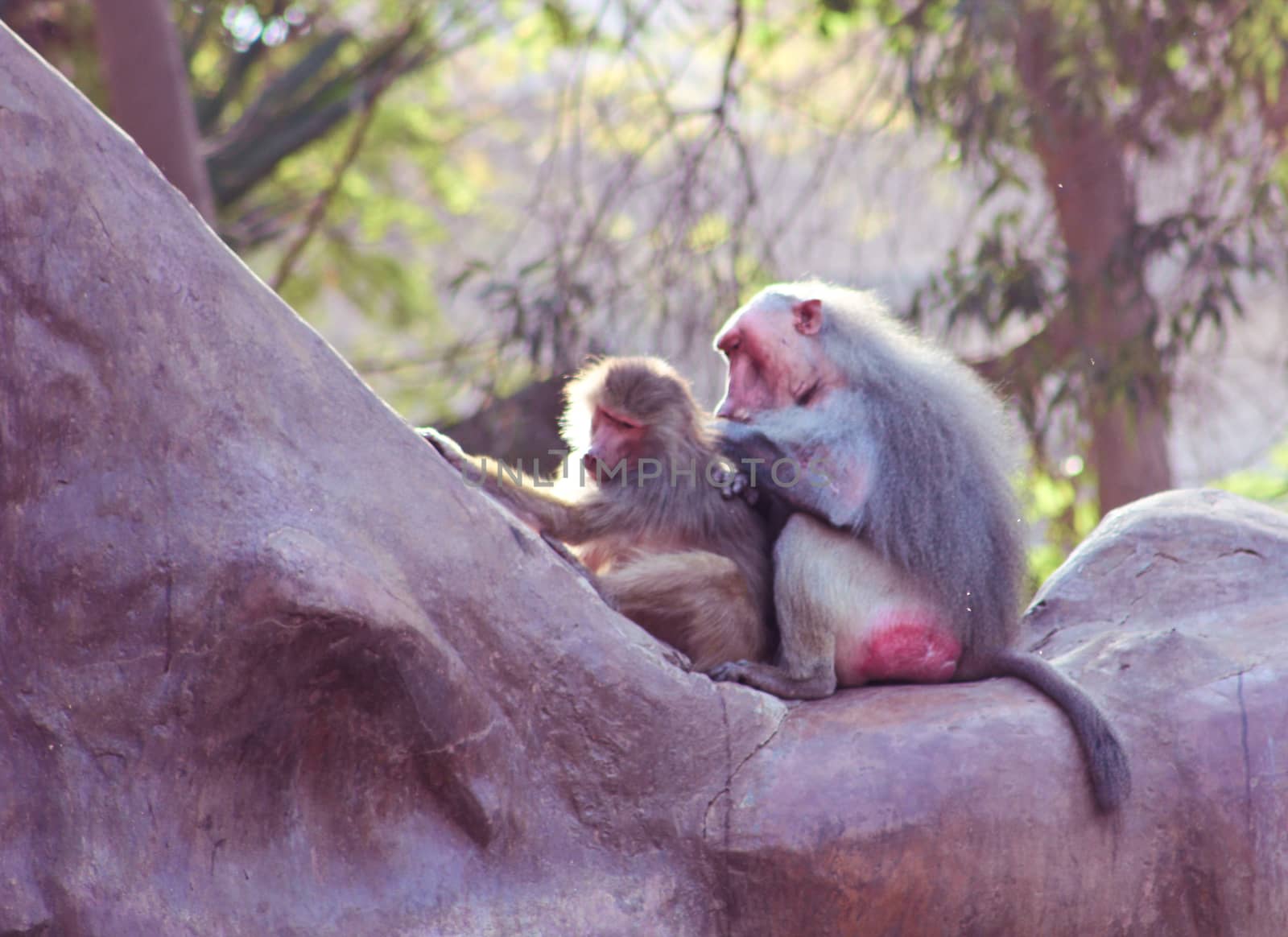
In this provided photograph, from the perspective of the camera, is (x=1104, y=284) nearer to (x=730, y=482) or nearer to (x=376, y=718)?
(x=730, y=482)

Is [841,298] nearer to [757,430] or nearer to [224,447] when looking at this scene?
[757,430]

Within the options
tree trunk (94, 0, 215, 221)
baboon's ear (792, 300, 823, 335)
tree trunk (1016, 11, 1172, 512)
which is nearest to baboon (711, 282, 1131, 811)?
baboon's ear (792, 300, 823, 335)

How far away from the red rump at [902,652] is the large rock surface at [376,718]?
14cm

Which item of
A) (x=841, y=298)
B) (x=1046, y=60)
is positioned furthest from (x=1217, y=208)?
(x=841, y=298)

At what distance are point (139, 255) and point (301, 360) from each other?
0.40 m

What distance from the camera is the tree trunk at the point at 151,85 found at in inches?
287

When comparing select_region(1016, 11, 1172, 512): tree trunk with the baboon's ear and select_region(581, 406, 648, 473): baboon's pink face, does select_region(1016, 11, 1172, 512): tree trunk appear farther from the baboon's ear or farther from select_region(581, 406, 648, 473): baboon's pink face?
select_region(581, 406, 648, 473): baboon's pink face

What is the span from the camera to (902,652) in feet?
12.7

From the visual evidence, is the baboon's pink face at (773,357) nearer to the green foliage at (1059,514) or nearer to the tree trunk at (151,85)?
the green foliage at (1059,514)

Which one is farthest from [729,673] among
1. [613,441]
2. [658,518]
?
[613,441]

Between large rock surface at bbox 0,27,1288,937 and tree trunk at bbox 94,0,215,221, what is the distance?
4527mm

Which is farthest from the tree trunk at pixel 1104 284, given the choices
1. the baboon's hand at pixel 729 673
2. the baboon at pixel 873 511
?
the baboon's hand at pixel 729 673

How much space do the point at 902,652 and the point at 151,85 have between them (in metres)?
5.18

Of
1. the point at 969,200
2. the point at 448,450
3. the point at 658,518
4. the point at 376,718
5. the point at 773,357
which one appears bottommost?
the point at 376,718
